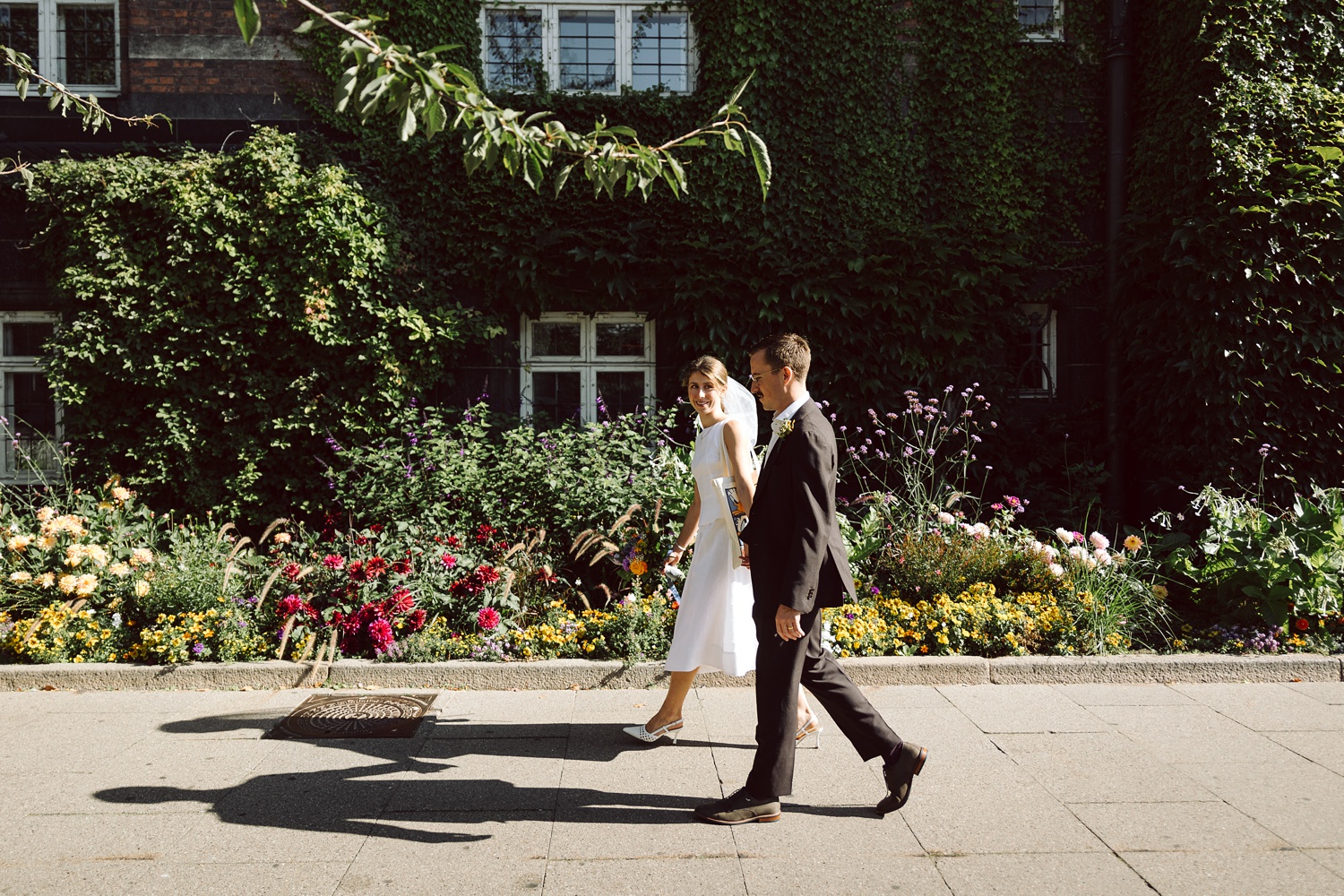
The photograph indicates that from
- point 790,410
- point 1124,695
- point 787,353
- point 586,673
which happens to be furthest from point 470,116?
point 1124,695

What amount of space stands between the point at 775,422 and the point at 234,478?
20.4 feet

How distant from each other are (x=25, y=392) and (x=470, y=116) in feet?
27.6

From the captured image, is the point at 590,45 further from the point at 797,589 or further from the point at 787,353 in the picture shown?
the point at 797,589

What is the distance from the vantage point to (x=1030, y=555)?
Answer: 22.0ft

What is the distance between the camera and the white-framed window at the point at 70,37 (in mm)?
9461

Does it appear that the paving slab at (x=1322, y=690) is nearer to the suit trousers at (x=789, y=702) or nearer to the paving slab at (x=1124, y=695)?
the paving slab at (x=1124, y=695)

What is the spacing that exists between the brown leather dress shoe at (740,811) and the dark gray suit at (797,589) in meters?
0.04

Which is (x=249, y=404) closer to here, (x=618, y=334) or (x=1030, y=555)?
(x=618, y=334)

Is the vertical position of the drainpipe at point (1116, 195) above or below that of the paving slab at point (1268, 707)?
above

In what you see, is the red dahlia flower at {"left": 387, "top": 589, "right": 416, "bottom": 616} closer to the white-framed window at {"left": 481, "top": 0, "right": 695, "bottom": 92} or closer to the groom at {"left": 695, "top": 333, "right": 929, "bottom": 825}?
the groom at {"left": 695, "top": 333, "right": 929, "bottom": 825}

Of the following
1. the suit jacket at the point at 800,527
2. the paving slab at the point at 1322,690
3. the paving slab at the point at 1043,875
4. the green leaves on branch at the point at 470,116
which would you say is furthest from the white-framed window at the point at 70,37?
the paving slab at the point at 1322,690

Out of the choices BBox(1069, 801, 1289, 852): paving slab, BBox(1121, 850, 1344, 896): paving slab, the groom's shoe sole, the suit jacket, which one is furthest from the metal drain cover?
BBox(1121, 850, 1344, 896): paving slab

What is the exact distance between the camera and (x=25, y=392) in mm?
9297

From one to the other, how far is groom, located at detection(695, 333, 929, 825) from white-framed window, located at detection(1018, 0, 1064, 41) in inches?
295
